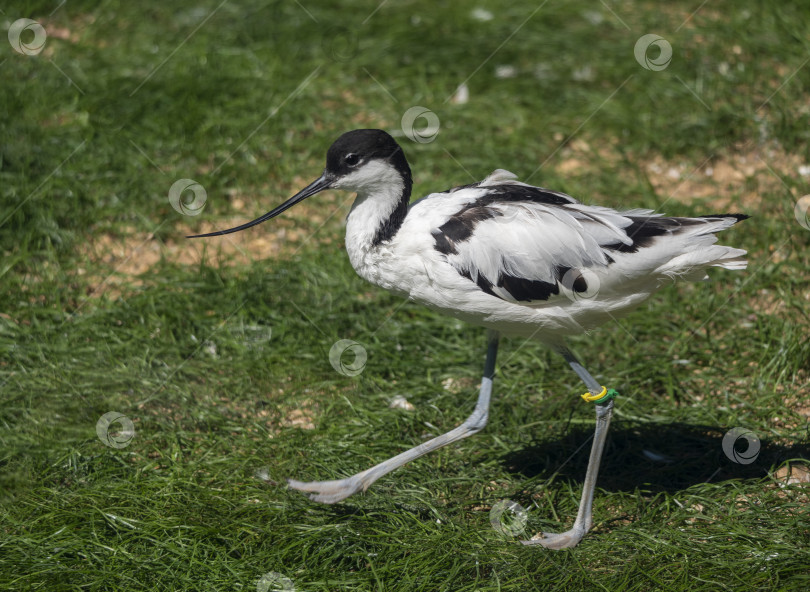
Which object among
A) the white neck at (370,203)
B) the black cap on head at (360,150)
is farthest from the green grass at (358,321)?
the black cap on head at (360,150)

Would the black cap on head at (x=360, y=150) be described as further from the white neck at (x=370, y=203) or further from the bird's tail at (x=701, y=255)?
the bird's tail at (x=701, y=255)

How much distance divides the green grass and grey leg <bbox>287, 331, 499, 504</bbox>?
11 centimetres

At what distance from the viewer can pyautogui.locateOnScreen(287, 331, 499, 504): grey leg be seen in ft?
13.7

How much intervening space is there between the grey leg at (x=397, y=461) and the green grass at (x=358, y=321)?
0.36 feet

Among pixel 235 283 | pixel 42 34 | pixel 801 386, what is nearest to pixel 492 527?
pixel 801 386

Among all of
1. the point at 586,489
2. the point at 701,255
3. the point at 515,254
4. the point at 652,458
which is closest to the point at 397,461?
the point at 586,489

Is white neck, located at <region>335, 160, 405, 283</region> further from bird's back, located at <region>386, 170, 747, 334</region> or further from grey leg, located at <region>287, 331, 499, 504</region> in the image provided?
grey leg, located at <region>287, 331, 499, 504</region>

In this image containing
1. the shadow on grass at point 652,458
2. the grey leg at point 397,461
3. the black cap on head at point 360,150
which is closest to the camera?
the black cap on head at point 360,150

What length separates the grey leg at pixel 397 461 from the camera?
13.7ft


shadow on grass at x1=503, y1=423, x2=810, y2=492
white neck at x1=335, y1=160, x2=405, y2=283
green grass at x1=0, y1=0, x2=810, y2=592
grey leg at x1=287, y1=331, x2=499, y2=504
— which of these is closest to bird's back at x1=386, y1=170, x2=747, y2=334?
white neck at x1=335, y1=160, x2=405, y2=283

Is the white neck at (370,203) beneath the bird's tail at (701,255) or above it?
beneath

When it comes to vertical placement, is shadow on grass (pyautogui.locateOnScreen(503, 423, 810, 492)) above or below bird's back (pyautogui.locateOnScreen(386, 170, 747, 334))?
below

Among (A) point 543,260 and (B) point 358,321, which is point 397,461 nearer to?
(A) point 543,260

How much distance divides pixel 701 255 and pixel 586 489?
1.17 m
